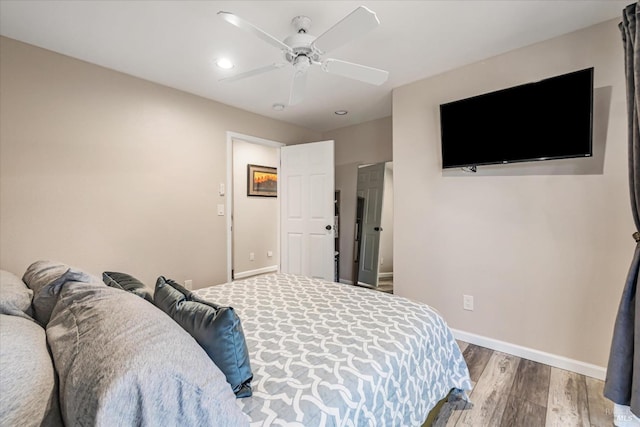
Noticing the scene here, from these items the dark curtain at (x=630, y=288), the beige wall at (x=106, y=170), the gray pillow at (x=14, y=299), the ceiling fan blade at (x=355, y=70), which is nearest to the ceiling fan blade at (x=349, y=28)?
the ceiling fan blade at (x=355, y=70)

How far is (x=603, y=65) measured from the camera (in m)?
1.97

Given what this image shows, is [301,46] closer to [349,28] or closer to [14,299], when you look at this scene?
[349,28]

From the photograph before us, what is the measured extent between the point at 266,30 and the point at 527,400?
2.91 metres

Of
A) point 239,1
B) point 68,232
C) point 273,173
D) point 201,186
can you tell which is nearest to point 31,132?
point 68,232

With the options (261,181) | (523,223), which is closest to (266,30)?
(523,223)

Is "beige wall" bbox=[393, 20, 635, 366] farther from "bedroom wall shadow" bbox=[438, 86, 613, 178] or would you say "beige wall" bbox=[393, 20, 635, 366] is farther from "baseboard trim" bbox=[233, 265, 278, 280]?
"baseboard trim" bbox=[233, 265, 278, 280]

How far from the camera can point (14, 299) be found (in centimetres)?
127

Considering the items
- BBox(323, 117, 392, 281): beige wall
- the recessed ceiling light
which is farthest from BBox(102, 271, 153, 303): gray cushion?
BBox(323, 117, 392, 281): beige wall

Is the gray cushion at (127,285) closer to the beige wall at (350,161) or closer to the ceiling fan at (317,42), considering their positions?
the ceiling fan at (317,42)

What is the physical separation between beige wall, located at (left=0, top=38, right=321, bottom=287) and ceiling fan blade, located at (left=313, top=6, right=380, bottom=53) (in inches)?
79.4

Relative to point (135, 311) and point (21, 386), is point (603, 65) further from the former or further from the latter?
point (21, 386)

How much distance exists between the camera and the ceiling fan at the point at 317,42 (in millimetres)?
1406

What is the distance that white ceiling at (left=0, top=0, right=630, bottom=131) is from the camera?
179cm

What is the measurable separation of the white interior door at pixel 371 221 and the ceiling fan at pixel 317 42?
199 centimetres
